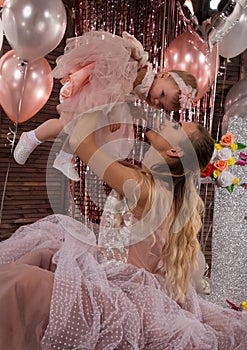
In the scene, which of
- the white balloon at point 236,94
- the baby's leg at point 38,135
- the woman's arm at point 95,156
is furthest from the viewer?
the white balloon at point 236,94

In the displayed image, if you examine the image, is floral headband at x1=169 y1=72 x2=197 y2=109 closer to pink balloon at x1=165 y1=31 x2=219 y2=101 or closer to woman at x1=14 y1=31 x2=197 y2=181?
woman at x1=14 y1=31 x2=197 y2=181

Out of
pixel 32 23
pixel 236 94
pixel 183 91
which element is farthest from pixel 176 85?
pixel 236 94

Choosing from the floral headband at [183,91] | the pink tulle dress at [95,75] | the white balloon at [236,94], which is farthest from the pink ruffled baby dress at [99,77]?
the white balloon at [236,94]

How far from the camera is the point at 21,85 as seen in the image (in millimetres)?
2064

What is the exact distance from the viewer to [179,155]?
4.07 feet

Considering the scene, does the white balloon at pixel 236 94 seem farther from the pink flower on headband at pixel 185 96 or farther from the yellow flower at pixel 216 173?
the pink flower on headband at pixel 185 96

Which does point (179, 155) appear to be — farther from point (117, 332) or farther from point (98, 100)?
point (117, 332)

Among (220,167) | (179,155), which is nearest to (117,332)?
(179,155)

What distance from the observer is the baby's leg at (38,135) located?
1.27 m

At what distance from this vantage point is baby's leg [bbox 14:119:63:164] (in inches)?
50.1

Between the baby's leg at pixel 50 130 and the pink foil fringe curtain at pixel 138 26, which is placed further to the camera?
the pink foil fringe curtain at pixel 138 26

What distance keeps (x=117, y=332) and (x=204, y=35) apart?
114cm

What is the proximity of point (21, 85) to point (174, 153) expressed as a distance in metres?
1.02

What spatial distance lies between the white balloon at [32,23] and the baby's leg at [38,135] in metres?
0.63
